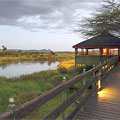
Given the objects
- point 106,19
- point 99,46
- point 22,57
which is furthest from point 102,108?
point 22,57

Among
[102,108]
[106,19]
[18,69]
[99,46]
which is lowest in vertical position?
[18,69]

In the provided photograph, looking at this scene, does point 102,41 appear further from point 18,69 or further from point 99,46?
point 18,69

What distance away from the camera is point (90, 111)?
4.91 m

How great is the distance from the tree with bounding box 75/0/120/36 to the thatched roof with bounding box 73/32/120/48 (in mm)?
1969

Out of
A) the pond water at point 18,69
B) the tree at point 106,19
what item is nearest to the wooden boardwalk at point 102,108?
the tree at point 106,19

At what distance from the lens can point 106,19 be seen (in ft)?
60.4

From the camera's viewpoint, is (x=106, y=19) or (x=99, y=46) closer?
(x=106, y=19)

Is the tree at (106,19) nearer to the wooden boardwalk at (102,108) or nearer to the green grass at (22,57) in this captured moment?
the wooden boardwalk at (102,108)

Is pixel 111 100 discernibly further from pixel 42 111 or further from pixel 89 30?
pixel 89 30

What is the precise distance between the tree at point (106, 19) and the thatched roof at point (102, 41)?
197cm

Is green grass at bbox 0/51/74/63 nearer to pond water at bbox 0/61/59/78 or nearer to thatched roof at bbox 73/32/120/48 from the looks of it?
pond water at bbox 0/61/59/78

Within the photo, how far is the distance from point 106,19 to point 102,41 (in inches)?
204

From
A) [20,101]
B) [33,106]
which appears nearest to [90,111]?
[33,106]

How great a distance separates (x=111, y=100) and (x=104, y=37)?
60.8ft
